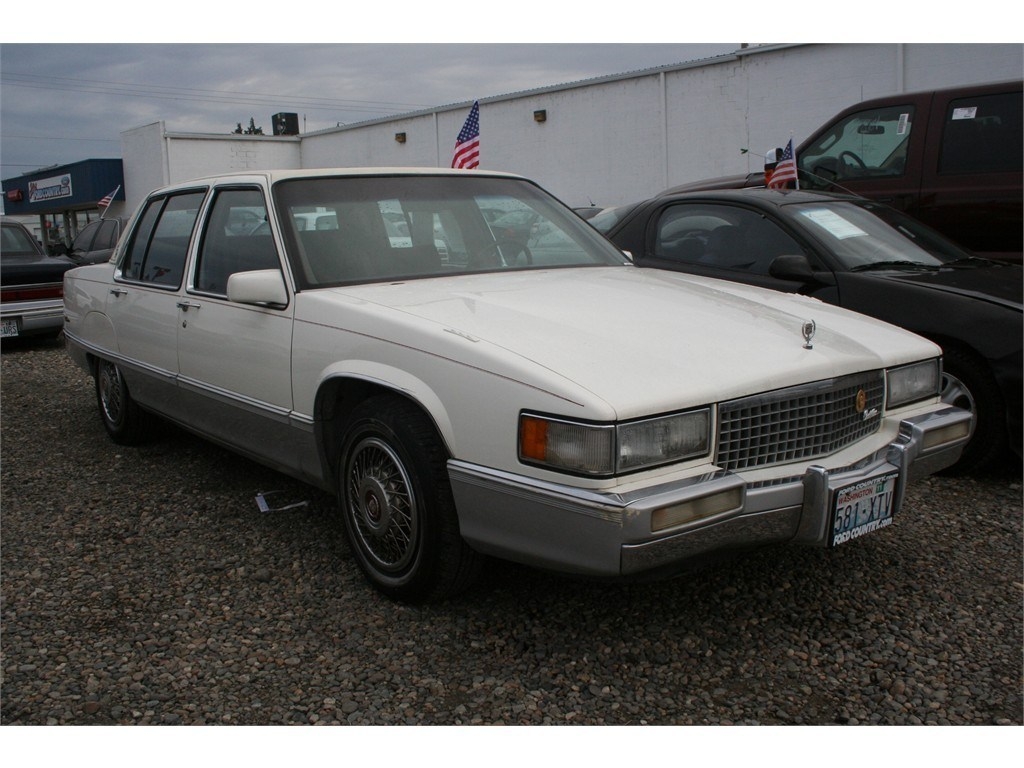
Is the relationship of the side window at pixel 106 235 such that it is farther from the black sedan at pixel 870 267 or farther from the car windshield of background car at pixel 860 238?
the car windshield of background car at pixel 860 238

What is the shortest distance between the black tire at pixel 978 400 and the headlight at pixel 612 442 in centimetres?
241

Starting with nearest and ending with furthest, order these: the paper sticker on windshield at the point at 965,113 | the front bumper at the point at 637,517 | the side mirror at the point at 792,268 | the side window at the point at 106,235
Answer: the front bumper at the point at 637,517 < the side mirror at the point at 792,268 < the paper sticker on windshield at the point at 965,113 < the side window at the point at 106,235

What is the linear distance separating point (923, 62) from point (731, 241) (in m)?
11.4

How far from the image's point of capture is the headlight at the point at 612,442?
101 inches

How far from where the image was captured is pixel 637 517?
2.51 metres

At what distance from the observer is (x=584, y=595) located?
339 centimetres

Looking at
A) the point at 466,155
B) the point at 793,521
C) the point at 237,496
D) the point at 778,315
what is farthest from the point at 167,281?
the point at 466,155

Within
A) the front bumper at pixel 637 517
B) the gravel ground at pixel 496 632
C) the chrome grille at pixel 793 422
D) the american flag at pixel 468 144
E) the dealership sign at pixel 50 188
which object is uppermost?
the dealership sign at pixel 50 188

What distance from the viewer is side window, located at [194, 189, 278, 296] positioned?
157 inches

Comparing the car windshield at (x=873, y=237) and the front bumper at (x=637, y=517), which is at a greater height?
the car windshield at (x=873, y=237)

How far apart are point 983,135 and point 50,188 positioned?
42.7 meters

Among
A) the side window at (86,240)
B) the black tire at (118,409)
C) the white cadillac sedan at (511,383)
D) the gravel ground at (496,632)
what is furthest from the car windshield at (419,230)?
the side window at (86,240)

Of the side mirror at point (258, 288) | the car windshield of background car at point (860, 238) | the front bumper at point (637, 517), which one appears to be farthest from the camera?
the car windshield of background car at point (860, 238)

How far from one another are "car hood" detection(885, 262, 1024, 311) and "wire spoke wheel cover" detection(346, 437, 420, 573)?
2.98 metres
